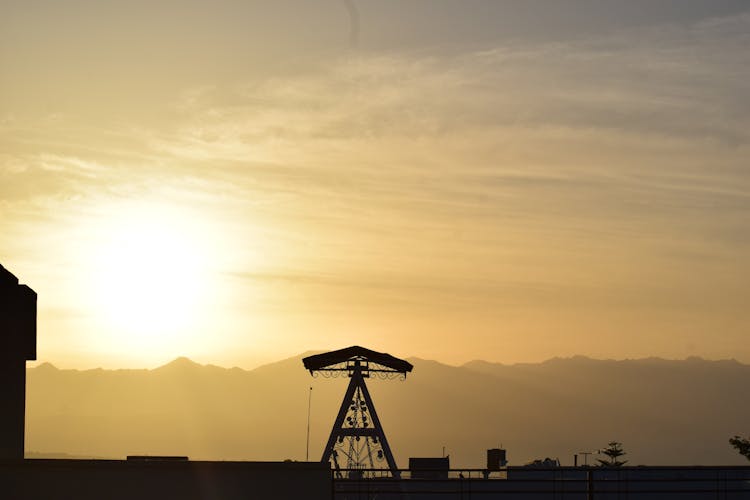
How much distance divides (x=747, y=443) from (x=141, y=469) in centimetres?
9828

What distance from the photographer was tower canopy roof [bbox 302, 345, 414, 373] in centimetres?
7894

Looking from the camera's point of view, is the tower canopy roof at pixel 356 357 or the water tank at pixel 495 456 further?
the water tank at pixel 495 456

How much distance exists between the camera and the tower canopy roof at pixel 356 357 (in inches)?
3108

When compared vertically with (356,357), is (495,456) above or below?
below

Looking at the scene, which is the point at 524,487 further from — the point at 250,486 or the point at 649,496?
the point at 250,486

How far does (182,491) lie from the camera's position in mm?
36594

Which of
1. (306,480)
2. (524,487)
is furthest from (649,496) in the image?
(306,480)

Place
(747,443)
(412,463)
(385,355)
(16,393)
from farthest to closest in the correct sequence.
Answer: (747,443) < (412,463) < (385,355) < (16,393)

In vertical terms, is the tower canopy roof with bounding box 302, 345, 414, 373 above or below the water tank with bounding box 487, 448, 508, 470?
above

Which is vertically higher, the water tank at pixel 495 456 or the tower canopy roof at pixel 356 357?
the tower canopy roof at pixel 356 357

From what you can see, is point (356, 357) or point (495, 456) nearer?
point (356, 357)

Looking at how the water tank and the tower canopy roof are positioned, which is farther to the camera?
the water tank

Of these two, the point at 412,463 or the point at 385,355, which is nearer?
the point at 385,355

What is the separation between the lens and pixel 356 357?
80.2 meters
